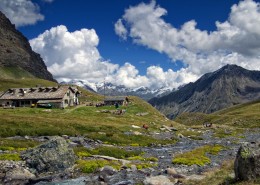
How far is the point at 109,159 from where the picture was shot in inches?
1687

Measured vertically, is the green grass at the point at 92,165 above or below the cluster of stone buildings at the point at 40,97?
below

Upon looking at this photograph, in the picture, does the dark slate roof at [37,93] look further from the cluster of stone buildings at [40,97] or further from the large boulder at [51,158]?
the large boulder at [51,158]

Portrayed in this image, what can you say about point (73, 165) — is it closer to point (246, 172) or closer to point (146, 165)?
point (146, 165)

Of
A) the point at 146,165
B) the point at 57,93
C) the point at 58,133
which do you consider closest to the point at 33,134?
the point at 58,133

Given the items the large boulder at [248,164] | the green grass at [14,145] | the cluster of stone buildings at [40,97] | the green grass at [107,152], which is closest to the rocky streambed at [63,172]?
the large boulder at [248,164]

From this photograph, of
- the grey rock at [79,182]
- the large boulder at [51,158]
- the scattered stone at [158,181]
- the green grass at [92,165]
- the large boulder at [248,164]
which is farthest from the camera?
the green grass at [92,165]

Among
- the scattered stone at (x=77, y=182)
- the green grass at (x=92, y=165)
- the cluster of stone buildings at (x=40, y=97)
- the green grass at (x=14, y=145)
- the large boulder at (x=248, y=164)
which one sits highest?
the cluster of stone buildings at (x=40, y=97)

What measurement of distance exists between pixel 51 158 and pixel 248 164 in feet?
68.8

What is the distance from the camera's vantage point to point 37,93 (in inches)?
5561

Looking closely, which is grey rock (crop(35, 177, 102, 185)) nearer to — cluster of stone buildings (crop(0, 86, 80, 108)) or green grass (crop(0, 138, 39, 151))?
green grass (crop(0, 138, 39, 151))

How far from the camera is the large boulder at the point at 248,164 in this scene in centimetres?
2212

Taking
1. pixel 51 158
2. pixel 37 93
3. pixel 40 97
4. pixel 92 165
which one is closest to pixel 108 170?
pixel 92 165

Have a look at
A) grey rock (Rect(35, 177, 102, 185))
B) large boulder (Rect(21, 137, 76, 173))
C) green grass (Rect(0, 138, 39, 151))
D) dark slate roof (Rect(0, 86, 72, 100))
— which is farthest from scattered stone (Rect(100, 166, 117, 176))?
dark slate roof (Rect(0, 86, 72, 100))

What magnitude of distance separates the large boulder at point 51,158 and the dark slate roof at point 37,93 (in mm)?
97517
